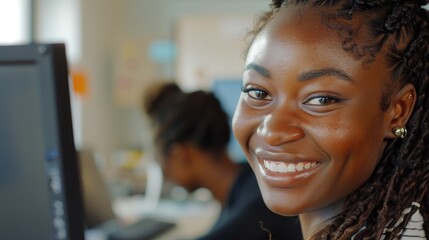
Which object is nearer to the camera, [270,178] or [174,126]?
[270,178]

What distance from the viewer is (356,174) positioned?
2.50 ft

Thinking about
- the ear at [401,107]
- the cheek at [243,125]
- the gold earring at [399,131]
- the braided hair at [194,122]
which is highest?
the ear at [401,107]

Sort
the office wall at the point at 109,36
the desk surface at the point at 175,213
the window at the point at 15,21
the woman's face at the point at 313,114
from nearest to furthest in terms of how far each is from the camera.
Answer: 1. the woman's face at the point at 313,114
2. the desk surface at the point at 175,213
3. the window at the point at 15,21
4. the office wall at the point at 109,36

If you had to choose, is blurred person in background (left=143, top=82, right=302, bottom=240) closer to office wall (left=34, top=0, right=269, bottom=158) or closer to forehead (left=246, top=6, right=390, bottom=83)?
forehead (left=246, top=6, right=390, bottom=83)

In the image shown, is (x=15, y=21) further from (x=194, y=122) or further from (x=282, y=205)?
(x=282, y=205)

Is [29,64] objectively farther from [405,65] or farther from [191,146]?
[191,146]

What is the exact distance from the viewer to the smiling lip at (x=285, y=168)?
0.76m

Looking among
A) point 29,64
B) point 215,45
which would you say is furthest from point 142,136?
point 29,64

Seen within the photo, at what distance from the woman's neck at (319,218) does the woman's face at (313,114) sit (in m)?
0.03

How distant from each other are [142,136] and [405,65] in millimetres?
3784

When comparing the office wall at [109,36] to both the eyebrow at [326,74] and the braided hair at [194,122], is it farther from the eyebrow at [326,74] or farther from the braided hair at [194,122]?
the eyebrow at [326,74]

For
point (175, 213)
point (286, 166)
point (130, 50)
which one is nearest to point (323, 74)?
point (286, 166)

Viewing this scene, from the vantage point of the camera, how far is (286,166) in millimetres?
773

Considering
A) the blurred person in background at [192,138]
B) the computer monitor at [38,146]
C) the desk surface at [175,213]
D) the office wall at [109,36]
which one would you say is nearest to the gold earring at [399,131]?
the computer monitor at [38,146]
